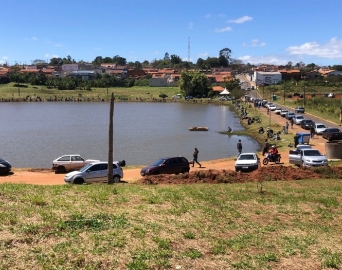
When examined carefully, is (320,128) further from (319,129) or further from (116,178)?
(116,178)

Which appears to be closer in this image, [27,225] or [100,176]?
[27,225]

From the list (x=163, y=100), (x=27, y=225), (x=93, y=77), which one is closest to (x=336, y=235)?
(x=27, y=225)

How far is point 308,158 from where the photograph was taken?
24594mm

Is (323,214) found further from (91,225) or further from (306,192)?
(91,225)

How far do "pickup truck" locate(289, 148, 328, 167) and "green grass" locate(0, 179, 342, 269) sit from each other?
8601 millimetres

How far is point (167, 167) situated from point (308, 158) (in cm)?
841

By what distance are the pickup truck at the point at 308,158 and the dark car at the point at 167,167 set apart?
709 centimetres

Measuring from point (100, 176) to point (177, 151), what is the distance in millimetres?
17306

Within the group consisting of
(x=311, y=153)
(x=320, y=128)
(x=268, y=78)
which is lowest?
(x=311, y=153)

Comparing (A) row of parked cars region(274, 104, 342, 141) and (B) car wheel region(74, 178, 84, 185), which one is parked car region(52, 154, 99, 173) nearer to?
(B) car wheel region(74, 178, 84, 185)

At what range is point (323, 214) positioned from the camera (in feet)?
44.1

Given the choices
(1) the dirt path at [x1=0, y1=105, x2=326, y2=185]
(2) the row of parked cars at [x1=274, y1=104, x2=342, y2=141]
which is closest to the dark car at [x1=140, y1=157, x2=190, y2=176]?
(1) the dirt path at [x1=0, y1=105, x2=326, y2=185]

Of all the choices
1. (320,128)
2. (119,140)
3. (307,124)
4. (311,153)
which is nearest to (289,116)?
(307,124)

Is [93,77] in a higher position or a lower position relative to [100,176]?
higher
